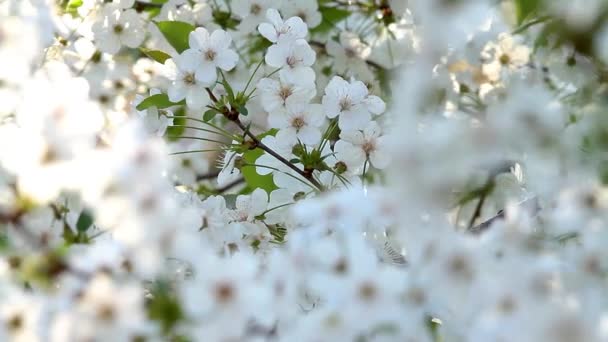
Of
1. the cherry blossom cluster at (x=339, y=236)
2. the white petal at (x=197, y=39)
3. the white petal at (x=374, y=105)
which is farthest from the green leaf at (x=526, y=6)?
the white petal at (x=197, y=39)

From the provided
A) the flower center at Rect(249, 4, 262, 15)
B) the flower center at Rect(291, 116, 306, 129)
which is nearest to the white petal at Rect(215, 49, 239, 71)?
the flower center at Rect(291, 116, 306, 129)

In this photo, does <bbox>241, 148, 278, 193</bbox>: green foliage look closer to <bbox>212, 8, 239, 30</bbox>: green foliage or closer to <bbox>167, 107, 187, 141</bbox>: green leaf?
<bbox>167, 107, 187, 141</bbox>: green leaf

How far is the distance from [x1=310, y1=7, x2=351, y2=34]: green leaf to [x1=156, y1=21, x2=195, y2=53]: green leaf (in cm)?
37

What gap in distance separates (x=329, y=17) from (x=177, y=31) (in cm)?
42

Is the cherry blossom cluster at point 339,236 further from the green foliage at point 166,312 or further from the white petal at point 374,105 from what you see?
the white petal at point 374,105

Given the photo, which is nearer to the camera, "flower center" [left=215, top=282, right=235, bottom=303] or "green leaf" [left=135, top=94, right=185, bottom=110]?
"flower center" [left=215, top=282, right=235, bottom=303]

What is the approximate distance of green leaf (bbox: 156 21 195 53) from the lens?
1269 mm

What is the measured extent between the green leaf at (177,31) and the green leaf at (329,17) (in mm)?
370

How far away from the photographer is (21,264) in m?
0.71

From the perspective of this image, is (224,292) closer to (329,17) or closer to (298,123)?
(298,123)

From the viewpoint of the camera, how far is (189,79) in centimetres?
121

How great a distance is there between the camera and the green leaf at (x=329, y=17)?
1606mm

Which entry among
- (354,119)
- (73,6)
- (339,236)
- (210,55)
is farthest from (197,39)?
(339,236)

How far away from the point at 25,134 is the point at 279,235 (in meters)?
0.56
